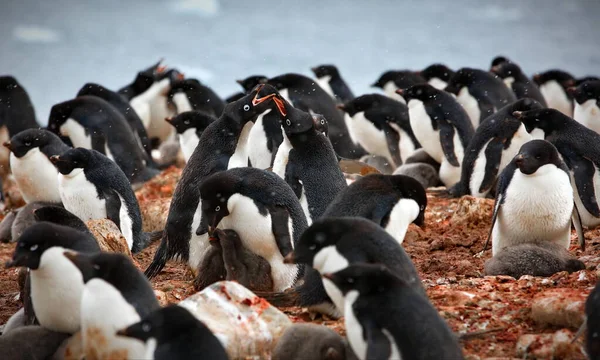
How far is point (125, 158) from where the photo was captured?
10.9 m

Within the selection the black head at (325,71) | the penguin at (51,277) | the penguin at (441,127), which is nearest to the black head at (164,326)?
the penguin at (51,277)

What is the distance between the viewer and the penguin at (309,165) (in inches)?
271

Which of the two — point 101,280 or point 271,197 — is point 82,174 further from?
point 101,280

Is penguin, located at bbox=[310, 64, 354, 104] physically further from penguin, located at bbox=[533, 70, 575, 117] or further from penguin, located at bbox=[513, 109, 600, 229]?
penguin, located at bbox=[513, 109, 600, 229]

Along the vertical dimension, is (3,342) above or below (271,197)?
below

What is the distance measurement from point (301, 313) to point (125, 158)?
241 inches

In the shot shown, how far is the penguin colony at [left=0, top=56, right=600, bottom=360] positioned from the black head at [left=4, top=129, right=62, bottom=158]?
0.01 m

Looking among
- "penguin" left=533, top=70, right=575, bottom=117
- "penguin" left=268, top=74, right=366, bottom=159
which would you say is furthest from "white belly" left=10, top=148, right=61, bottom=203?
"penguin" left=533, top=70, right=575, bottom=117

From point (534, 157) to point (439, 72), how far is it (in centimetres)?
859

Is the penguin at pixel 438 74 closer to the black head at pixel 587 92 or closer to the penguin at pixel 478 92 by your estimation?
the penguin at pixel 478 92

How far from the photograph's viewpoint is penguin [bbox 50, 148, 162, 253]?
7.77 metres

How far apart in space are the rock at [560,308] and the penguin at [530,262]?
964 mm

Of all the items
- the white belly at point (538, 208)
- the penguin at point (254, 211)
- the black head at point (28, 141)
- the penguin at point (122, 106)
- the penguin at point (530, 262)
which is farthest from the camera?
the penguin at point (122, 106)

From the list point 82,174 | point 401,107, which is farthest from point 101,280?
point 401,107
